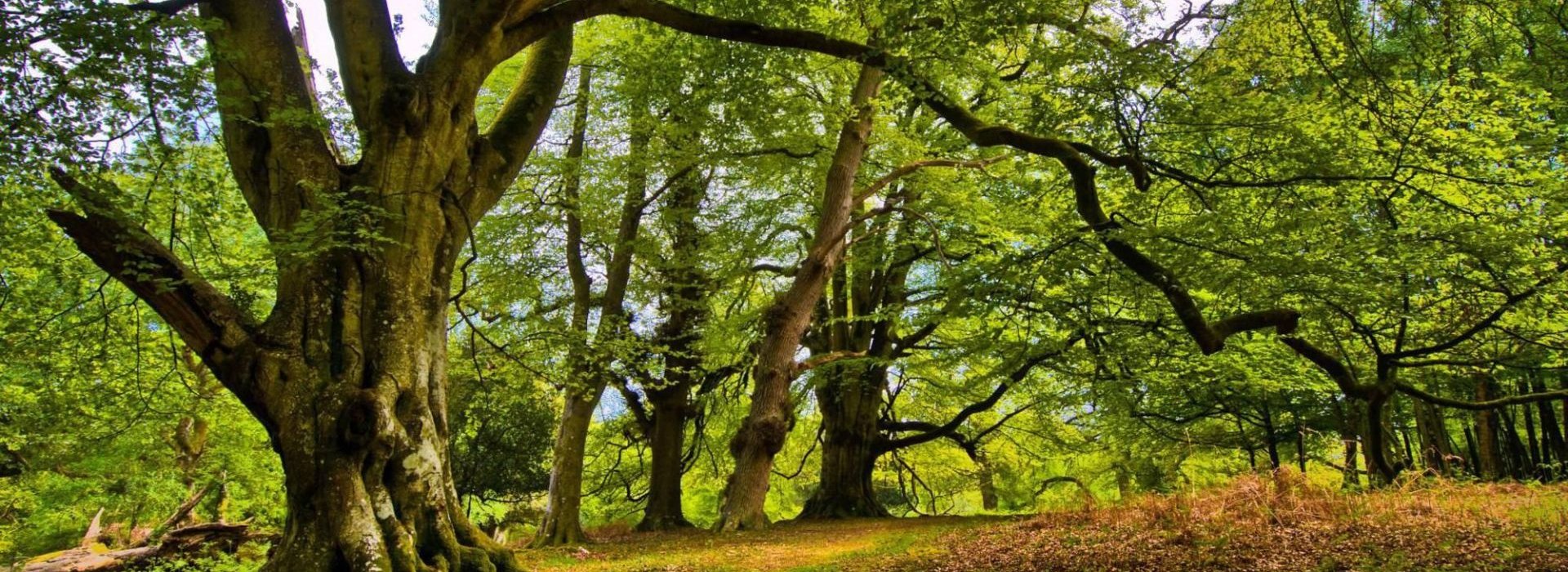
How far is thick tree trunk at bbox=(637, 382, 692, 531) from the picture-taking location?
45.1 ft

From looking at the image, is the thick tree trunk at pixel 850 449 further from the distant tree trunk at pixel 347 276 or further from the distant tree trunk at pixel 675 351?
the distant tree trunk at pixel 347 276

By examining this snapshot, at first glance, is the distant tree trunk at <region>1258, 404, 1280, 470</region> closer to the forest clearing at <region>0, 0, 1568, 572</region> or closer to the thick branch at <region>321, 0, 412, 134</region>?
the forest clearing at <region>0, 0, 1568, 572</region>

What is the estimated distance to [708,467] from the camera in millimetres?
17281

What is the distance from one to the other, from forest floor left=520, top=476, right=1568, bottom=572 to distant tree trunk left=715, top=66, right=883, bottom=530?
128cm

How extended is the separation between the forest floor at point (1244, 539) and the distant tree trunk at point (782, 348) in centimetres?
128

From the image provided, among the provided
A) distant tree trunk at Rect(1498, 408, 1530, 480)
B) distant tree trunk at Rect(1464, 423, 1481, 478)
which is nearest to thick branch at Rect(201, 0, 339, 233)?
distant tree trunk at Rect(1498, 408, 1530, 480)

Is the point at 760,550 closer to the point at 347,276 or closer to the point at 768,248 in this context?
the point at 347,276

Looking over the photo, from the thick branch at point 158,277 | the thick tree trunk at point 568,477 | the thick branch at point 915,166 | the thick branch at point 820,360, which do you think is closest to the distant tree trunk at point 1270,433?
the thick branch at point 915,166

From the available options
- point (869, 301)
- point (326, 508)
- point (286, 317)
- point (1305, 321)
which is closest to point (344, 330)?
point (286, 317)

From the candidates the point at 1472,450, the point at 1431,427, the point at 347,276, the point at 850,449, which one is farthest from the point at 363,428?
the point at 1472,450

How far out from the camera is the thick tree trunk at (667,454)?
1376 centimetres

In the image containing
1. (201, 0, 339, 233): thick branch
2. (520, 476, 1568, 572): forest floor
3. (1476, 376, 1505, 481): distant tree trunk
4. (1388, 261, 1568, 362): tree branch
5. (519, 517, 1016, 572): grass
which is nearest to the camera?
(520, 476, 1568, 572): forest floor

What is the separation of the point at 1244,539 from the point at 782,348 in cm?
560

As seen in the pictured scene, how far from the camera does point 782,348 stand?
31.9ft
